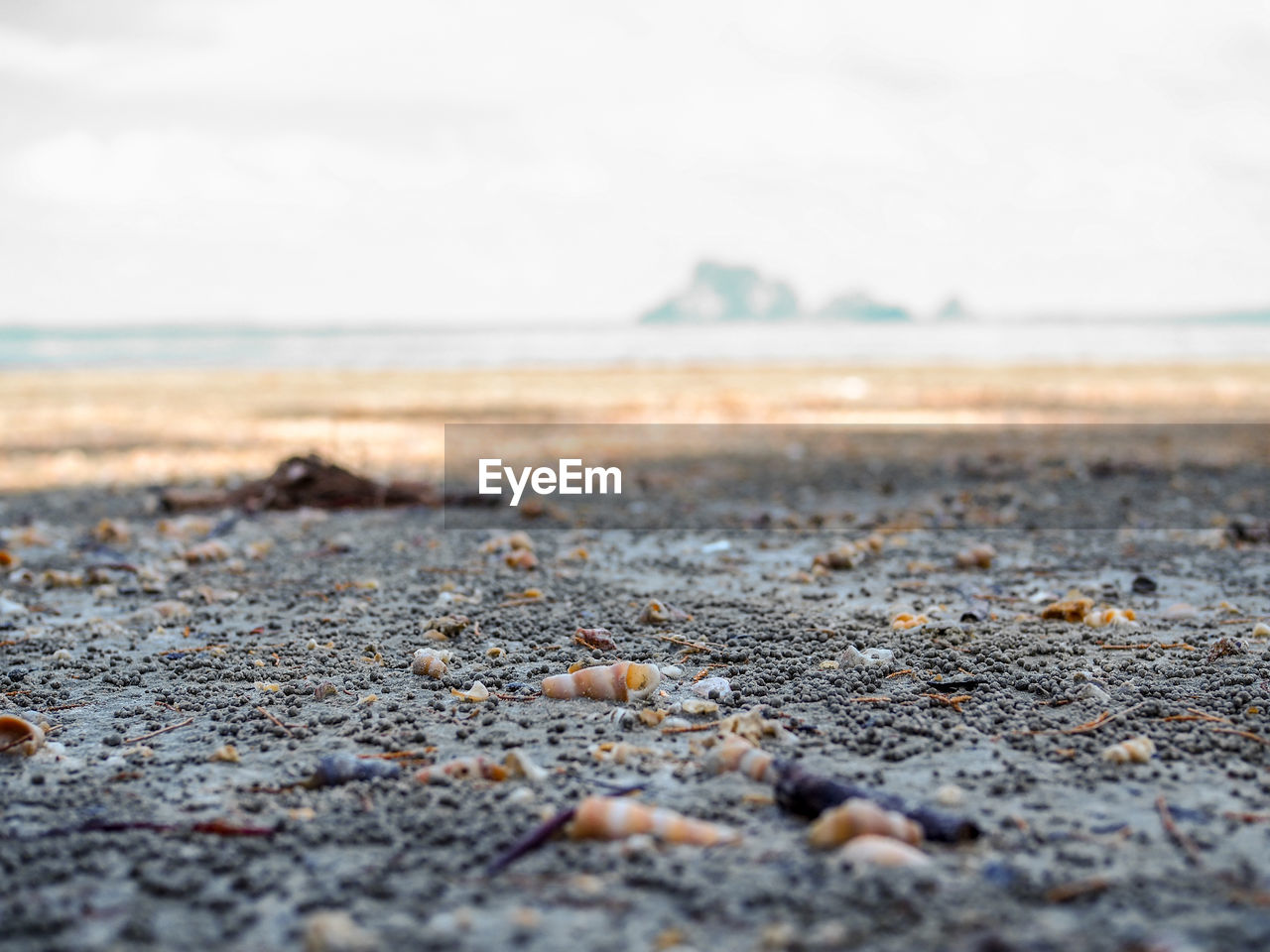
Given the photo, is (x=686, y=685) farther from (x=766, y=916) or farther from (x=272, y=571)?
(x=272, y=571)

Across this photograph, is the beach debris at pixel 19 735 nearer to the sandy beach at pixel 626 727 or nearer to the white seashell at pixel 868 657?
the sandy beach at pixel 626 727

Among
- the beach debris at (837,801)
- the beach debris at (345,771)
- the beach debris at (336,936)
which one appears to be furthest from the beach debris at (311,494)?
the beach debris at (336,936)

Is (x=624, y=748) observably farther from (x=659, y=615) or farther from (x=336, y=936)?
(x=659, y=615)

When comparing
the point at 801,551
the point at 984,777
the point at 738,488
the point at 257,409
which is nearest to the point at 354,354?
the point at 257,409

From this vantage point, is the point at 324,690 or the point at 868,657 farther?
the point at 868,657

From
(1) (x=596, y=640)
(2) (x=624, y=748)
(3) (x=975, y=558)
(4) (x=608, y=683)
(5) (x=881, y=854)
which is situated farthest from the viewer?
(3) (x=975, y=558)

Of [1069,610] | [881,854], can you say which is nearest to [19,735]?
[881,854]
